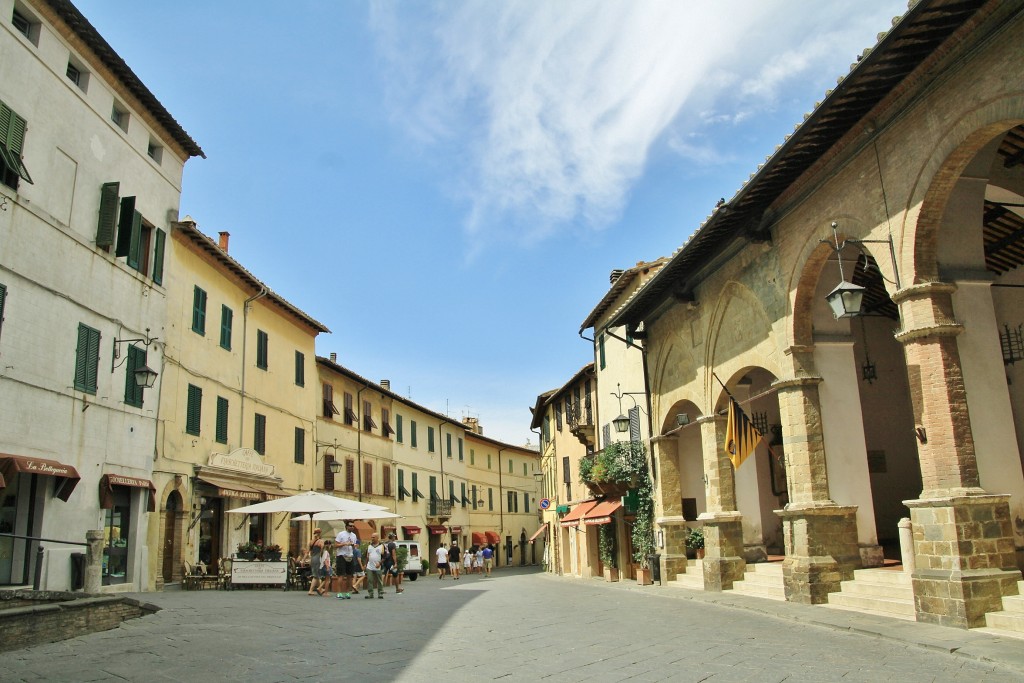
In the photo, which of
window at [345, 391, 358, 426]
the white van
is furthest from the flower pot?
window at [345, 391, 358, 426]

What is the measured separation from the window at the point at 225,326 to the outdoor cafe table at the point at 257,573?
6.86 m

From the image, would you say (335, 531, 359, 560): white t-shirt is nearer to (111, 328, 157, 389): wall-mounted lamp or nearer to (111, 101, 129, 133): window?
(111, 328, 157, 389): wall-mounted lamp

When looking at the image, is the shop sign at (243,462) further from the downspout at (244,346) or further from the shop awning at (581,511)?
the shop awning at (581,511)

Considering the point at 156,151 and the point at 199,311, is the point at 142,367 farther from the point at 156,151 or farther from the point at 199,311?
the point at 156,151

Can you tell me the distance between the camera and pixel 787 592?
13.5 m

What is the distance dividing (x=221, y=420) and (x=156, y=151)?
770 centimetres

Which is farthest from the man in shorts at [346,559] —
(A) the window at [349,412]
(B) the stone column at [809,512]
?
(A) the window at [349,412]

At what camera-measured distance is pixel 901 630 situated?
955 centimetres

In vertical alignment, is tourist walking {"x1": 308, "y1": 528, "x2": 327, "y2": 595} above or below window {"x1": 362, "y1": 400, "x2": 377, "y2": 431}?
below

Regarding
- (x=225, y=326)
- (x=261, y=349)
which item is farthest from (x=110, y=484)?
(x=261, y=349)

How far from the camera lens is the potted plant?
19980 mm

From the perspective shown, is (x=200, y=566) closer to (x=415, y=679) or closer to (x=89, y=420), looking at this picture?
(x=89, y=420)

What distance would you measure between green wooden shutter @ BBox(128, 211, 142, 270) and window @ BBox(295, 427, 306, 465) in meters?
11.8

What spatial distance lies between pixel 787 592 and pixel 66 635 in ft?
35.1
